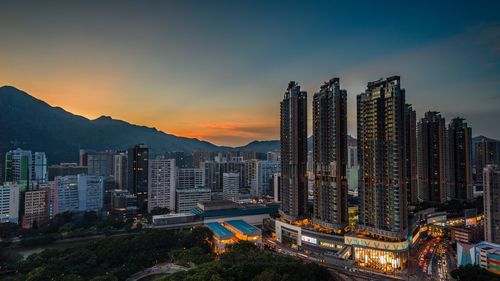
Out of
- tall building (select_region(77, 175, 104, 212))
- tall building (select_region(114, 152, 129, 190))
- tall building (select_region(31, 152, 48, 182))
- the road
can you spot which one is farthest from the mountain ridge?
the road

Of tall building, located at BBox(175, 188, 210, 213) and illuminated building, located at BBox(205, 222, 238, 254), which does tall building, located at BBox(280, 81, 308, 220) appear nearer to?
illuminated building, located at BBox(205, 222, 238, 254)

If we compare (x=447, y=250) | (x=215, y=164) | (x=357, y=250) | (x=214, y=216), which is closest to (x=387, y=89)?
(x=357, y=250)

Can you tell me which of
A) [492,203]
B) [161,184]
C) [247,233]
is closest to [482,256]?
[492,203]

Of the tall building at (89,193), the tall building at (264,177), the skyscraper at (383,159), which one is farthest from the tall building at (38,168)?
the skyscraper at (383,159)

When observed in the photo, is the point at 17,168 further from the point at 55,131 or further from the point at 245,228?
the point at 55,131

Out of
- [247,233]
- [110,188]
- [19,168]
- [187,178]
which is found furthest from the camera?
[110,188]

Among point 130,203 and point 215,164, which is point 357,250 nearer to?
point 130,203
